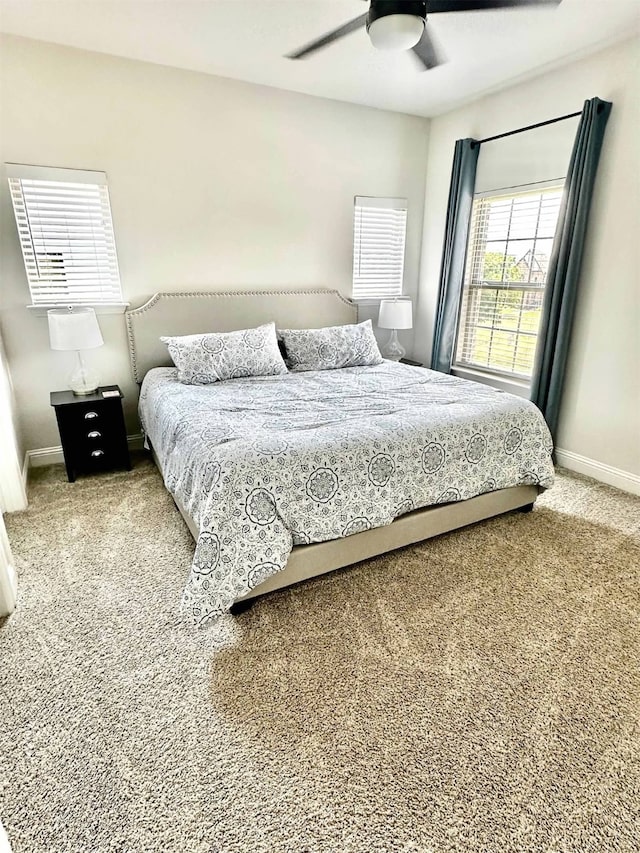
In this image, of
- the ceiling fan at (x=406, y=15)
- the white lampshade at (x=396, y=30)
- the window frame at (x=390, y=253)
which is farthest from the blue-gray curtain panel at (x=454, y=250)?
the white lampshade at (x=396, y=30)

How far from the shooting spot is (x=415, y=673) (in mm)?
1671

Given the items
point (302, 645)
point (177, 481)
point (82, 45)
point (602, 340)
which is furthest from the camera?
point (602, 340)

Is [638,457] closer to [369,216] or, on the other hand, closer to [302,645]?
[302,645]

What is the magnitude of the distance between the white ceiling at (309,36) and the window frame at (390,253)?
879 millimetres

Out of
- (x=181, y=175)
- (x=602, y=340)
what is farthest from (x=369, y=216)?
(x=602, y=340)

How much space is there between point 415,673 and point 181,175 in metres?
3.61

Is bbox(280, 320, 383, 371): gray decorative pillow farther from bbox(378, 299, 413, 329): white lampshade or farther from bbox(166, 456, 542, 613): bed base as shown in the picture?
bbox(166, 456, 542, 613): bed base

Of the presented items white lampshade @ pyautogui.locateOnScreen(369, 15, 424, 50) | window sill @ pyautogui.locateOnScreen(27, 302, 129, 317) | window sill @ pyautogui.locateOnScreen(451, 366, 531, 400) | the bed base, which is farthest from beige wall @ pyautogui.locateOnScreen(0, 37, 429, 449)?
the bed base

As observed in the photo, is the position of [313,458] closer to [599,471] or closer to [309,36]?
[599,471]

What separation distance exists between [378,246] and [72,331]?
284 centimetres

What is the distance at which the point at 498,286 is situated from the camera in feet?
12.7

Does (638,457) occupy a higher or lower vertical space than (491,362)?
lower

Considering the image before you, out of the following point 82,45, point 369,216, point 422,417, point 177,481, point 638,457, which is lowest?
point 638,457

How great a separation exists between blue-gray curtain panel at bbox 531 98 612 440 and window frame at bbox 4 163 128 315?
3.20 meters
